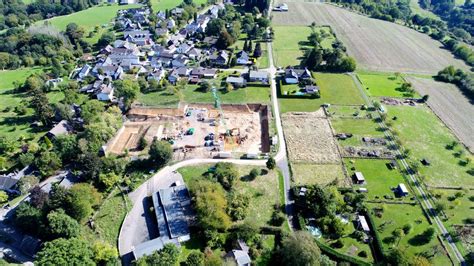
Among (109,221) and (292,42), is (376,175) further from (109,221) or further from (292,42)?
(292,42)

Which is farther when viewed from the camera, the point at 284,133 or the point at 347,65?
the point at 347,65

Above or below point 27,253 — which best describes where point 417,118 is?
above

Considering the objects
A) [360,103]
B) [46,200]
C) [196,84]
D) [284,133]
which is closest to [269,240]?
[284,133]

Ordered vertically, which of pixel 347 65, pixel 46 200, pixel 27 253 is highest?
pixel 347 65

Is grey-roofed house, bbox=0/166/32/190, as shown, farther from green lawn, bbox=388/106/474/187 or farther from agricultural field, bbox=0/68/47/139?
green lawn, bbox=388/106/474/187

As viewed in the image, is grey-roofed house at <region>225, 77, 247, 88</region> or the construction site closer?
the construction site

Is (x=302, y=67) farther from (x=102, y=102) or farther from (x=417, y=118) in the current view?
(x=102, y=102)

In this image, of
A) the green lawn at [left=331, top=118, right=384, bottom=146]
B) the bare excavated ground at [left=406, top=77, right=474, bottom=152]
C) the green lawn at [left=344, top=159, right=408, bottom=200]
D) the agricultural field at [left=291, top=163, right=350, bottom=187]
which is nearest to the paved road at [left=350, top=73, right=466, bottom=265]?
the green lawn at [left=344, top=159, right=408, bottom=200]

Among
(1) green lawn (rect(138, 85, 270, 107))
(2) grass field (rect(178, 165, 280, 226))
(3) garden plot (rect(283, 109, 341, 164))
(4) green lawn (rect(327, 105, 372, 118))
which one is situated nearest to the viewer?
(2) grass field (rect(178, 165, 280, 226))
